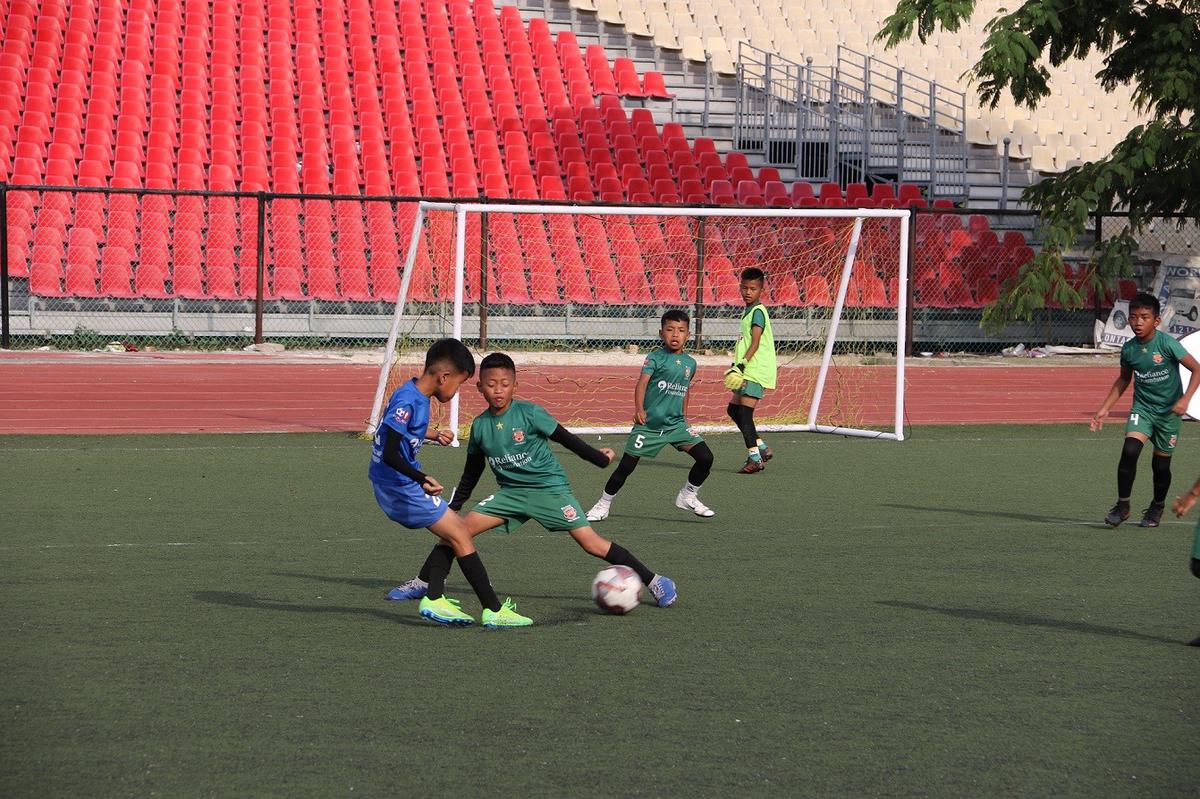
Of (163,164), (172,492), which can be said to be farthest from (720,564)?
(163,164)

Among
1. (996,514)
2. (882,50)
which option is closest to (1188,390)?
(996,514)

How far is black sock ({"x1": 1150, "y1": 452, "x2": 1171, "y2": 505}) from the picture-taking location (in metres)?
9.53

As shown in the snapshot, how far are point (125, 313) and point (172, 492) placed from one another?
11275 millimetres

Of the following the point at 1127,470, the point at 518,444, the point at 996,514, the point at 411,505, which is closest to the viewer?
the point at 411,505

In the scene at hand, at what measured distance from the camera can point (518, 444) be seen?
674 centimetres

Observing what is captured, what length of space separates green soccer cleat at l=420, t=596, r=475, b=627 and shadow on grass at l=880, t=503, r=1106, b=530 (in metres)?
4.55

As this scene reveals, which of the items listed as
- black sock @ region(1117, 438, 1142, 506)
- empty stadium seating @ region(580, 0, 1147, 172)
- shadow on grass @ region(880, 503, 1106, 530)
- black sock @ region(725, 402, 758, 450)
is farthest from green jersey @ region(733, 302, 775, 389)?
empty stadium seating @ region(580, 0, 1147, 172)

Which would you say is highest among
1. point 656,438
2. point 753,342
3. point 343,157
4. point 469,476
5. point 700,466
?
point 343,157

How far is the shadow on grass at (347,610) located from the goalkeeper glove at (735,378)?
4855 mm

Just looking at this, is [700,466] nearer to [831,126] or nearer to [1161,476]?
[1161,476]

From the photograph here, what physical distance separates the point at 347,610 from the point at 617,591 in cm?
124

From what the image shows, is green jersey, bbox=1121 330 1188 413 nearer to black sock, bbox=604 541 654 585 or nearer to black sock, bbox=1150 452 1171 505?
black sock, bbox=1150 452 1171 505

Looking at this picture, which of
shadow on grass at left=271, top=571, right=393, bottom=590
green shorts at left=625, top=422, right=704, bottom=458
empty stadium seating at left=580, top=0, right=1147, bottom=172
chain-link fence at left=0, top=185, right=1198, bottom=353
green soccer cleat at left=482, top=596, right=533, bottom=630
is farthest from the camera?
empty stadium seating at left=580, top=0, right=1147, bottom=172

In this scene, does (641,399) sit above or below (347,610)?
above
